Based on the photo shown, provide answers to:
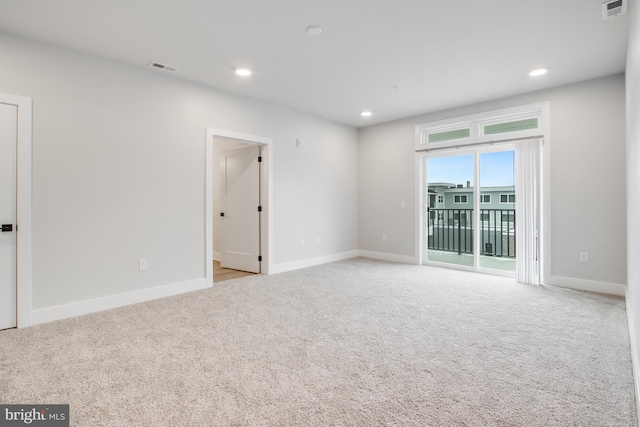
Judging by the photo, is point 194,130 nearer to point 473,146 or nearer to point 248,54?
point 248,54

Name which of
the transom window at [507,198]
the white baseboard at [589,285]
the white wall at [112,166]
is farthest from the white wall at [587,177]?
the white wall at [112,166]

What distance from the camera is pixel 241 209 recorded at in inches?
207

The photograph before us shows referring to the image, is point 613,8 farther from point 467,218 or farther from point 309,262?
point 309,262

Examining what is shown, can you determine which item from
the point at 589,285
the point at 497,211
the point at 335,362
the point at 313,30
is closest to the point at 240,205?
the point at 313,30

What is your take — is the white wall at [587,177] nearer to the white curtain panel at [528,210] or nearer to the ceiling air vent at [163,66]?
the white curtain panel at [528,210]

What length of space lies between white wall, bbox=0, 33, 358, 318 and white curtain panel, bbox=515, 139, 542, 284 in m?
3.77

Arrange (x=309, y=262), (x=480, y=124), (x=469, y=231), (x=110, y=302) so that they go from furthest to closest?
(x=469, y=231)
(x=309, y=262)
(x=480, y=124)
(x=110, y=302)

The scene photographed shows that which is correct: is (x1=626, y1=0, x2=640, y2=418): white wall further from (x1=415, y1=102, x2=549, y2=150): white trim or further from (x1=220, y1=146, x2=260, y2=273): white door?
(x1=220, y1=146, x2=260, y2=273): white door

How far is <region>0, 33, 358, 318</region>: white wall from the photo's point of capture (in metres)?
3.00

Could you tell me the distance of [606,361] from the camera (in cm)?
223

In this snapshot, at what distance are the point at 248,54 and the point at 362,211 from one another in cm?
392

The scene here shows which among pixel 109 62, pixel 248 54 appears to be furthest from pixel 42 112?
pixel 248 54

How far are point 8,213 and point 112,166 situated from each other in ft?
3.09

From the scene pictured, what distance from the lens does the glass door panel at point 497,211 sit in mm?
4836
